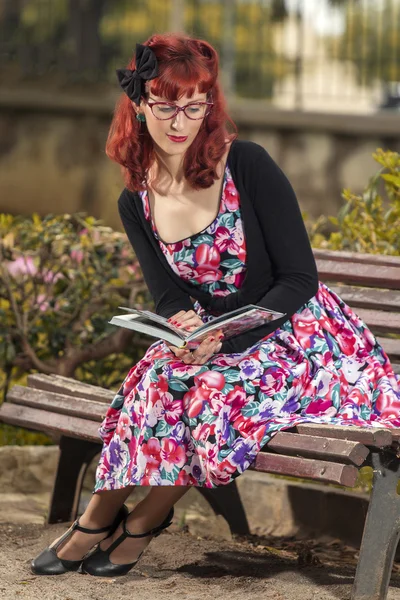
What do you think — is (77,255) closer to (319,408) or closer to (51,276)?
(51,276)

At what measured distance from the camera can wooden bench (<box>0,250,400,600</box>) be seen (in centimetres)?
330

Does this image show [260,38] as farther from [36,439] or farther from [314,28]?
[36,439]

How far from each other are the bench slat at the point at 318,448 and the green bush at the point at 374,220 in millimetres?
1616

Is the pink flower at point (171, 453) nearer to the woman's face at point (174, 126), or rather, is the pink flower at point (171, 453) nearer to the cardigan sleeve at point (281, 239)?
the cardigan sleeve at point (281, 239)

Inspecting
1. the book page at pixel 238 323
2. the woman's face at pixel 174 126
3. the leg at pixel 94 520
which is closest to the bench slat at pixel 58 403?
the leg at pixel 94 520

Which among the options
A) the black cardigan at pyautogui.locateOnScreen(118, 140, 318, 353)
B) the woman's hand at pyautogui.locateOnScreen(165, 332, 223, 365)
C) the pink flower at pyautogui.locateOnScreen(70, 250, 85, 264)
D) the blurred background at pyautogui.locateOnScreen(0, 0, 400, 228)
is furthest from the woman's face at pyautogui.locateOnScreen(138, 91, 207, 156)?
the blurred background at pyautogui.locateOnScreen(0, 0, 400, 228)

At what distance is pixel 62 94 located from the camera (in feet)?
39.3

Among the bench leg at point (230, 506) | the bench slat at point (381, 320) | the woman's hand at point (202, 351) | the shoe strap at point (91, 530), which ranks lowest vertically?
the bench leg at point (230, 506)

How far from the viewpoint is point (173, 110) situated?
363 centimetres

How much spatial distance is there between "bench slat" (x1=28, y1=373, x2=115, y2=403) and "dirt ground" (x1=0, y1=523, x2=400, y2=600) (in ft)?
1.61

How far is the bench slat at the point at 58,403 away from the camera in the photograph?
4055mm

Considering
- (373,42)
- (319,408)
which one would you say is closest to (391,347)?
(319,408)

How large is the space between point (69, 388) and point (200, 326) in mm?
992

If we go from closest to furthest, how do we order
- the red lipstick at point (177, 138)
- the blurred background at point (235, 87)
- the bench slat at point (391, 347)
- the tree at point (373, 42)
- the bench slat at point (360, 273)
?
the red lipstick at point (177, 138) < the bench slat at point (391, 347) < the bench slat at point (360, 273) < the tree at point (373, 42) < the blurred background at point (235, 87)
